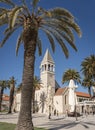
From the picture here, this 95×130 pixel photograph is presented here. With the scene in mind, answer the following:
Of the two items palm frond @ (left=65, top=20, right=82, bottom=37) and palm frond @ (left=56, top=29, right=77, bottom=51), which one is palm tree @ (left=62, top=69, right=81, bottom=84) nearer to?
palm frond @ (left=56, top=29, right=77, bottom=51)

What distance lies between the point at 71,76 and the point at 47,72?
24.5 ft

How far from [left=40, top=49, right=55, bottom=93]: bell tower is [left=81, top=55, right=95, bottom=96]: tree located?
11.1 metres

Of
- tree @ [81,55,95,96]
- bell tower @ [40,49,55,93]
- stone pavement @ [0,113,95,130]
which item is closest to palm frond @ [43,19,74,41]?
stone pavement @ [0,113,95,130]

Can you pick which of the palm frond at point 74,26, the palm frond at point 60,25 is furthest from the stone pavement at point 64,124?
the palm frond at point 74,26

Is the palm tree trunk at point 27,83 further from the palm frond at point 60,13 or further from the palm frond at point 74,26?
the palm frond at point 74,26

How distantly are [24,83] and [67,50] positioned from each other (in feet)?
20.4

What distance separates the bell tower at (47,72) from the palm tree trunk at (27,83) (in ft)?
168

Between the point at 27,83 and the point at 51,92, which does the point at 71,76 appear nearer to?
the point at 51,92

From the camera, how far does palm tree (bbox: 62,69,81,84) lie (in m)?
69.1

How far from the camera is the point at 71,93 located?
1788 inches

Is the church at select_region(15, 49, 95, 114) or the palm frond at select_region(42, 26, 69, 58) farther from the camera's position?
the church at select_region(15, 49, 95, 114)

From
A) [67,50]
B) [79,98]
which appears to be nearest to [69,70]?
[79,98]

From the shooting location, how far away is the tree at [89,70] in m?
59.6

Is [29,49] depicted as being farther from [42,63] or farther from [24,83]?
[42,63]
